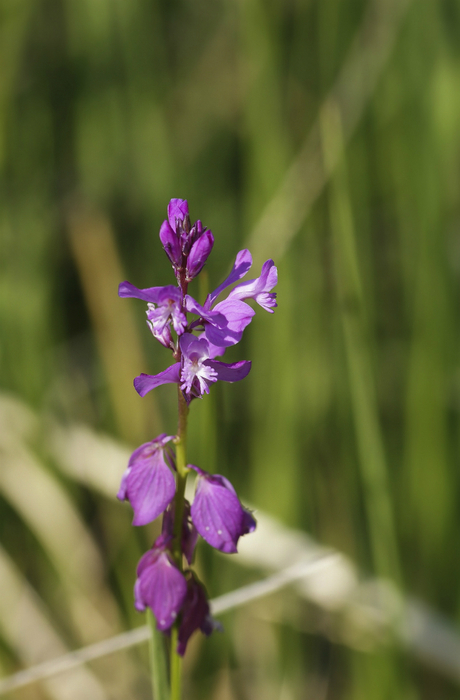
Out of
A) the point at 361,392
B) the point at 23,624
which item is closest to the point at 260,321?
the point at 361,392

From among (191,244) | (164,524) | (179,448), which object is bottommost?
(164,524)

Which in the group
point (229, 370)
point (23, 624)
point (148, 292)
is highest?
point (148, 292)

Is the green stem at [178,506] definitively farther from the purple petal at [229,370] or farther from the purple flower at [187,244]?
the purple flower at [187,244]

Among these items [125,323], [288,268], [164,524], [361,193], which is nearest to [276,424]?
[288,268]

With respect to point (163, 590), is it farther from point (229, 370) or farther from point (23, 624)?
point (23, 624)

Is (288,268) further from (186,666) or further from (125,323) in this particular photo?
(186,666)

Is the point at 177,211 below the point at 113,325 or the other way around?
the other way around

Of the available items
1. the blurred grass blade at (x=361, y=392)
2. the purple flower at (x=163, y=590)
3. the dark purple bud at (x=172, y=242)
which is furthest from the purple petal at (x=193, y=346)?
the blurred grass blade at (x=361, y=392)
